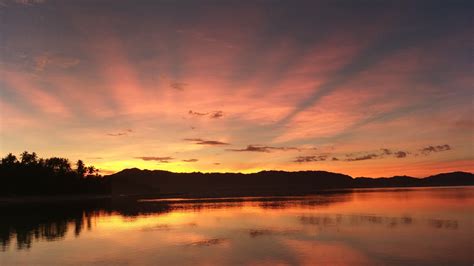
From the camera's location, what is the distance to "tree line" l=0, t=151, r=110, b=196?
6029 inches

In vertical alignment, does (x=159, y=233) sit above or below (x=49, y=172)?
below

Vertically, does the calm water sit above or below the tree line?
below

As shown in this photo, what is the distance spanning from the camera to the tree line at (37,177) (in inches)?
6029

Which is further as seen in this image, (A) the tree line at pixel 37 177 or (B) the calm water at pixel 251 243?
(A) the tree line at pixel 37 177

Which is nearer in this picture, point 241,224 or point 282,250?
point 282,250

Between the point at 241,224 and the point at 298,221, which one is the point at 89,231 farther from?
the point at 298,221

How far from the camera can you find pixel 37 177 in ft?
538

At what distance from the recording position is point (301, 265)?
1217 inches

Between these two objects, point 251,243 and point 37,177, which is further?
point 37,177

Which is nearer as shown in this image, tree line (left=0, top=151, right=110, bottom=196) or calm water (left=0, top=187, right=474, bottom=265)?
calm water (left=0, top=187, right=474, bottom=265)

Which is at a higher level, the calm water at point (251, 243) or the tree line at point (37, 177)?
the tree line at point (37, 177)

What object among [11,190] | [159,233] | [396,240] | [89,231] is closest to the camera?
[396,240]

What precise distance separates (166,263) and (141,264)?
178cm

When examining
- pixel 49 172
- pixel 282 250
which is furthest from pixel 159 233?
pixel 49 172
